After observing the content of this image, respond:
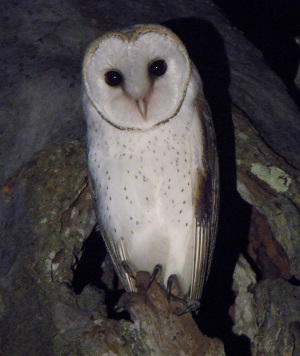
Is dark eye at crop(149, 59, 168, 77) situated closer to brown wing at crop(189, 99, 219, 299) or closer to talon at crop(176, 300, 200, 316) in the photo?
brown wing at crop(189, 99, 219, 299)

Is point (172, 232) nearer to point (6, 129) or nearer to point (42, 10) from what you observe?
point (6, 129)

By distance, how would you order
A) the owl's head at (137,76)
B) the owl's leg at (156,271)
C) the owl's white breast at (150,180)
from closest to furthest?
the owl's head at (137,76) → the owl's white breast at (150,180) → the owl's leg at (156,271)

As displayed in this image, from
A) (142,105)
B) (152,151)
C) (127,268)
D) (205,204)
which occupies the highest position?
(142,105)

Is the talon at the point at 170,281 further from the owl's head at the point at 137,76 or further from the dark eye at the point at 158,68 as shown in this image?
the dark eye at the point at 158,68

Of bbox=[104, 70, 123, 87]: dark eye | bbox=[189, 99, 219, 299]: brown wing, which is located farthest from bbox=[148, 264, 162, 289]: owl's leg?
bbox=[104, 70, 123, 87]: dark eye

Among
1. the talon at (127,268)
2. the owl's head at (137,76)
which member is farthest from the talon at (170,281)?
the owl's head at (137,76)

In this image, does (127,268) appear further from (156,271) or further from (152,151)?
(152,151)

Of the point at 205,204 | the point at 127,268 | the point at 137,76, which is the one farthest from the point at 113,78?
the point at 127,268
